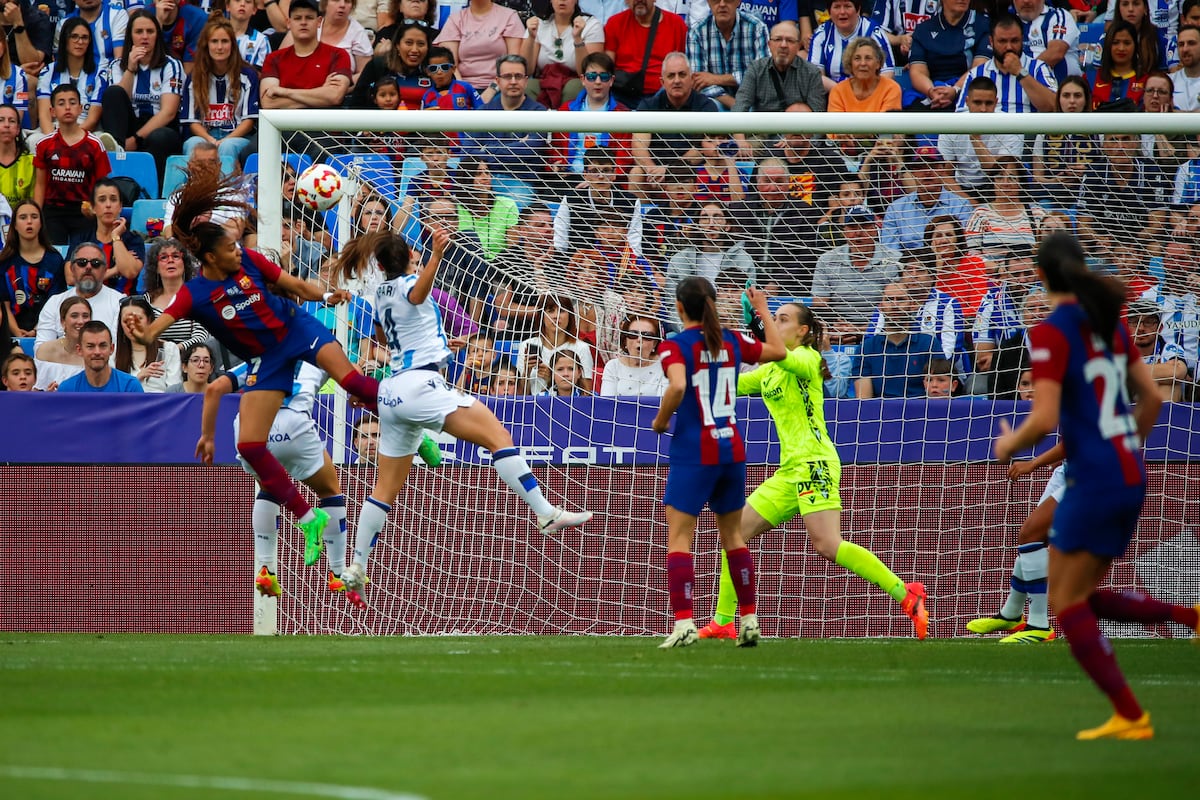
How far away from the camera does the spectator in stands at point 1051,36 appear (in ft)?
58.7

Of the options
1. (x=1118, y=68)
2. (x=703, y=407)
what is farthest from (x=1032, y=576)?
(x=1118, y=68)

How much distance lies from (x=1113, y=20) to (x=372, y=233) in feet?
35.0

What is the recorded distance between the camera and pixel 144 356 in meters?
15.1

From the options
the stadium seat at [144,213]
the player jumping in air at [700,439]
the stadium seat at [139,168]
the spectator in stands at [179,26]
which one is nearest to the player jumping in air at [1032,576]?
the player jumping in air at [700,439]

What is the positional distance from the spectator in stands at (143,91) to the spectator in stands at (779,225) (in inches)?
305

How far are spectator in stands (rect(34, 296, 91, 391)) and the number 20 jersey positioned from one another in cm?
735

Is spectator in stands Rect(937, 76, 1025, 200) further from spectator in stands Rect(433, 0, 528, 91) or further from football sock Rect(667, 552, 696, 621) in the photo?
spectator in stands Rect(433, 0, 528, 91)

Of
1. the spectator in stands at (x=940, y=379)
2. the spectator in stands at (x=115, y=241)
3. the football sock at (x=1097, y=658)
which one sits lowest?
the football sock at (x=1097, y=658)

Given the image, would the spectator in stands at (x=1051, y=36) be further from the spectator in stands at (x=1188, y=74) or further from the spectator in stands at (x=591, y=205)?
the spectator in stands at (x=591, y=205)

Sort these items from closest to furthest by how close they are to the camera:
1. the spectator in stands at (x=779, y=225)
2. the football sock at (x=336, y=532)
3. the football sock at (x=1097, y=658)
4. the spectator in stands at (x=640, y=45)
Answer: the football sock at (x=1097, y=658) → the football sock at (x=336, y=532) → the spectator in stands at (x=779, y=225) → the spectator in stands at (x=640, y=45)

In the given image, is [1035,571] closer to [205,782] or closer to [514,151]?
[514,151]

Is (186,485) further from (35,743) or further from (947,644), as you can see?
(35,743)

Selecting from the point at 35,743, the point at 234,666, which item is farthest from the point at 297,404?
the point at 35,743

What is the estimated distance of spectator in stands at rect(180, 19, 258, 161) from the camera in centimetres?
1756
